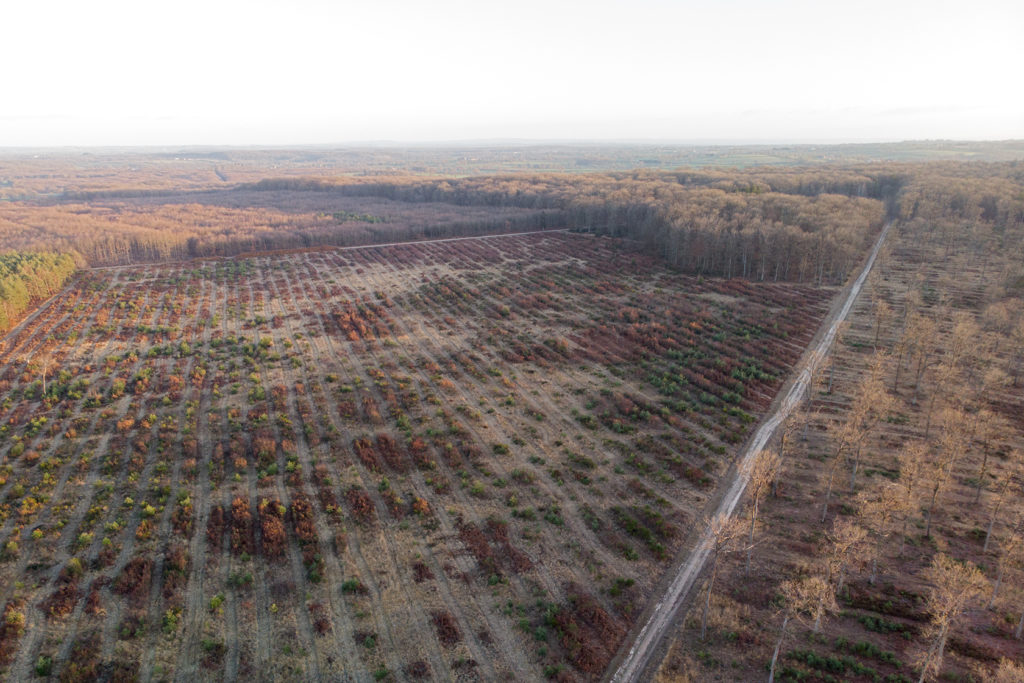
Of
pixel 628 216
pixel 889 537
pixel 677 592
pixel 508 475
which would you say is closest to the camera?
pixel 677 592

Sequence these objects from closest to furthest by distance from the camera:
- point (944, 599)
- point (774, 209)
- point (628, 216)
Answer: point (944, 599) < point (774, 209) < point (628, 216)

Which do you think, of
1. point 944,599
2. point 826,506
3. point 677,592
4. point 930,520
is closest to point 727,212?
point 930,520

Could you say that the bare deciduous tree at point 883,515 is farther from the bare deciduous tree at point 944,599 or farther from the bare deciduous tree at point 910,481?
the bare deciduous tree at point 944,599

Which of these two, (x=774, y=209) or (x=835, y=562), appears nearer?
(x=835, y=562)

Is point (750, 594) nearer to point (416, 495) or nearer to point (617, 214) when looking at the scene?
point (416, 495)

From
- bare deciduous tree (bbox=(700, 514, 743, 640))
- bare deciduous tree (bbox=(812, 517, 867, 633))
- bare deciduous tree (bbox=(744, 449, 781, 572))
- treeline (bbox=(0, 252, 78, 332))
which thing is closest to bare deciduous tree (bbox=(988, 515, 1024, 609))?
bare deciduous tree (bbox=(812, 517, 867, 633))

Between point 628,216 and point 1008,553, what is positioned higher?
point 628,216

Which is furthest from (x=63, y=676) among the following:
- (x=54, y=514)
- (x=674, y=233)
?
(x=674, y=233)

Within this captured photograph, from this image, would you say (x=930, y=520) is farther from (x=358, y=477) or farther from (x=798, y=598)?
(x=358, y=477)

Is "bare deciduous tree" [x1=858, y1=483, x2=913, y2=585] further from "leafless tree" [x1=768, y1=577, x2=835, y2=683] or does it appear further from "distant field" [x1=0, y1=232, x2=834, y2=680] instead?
"distant field" [x1=0, y1=232, x2=834, y2=680]
